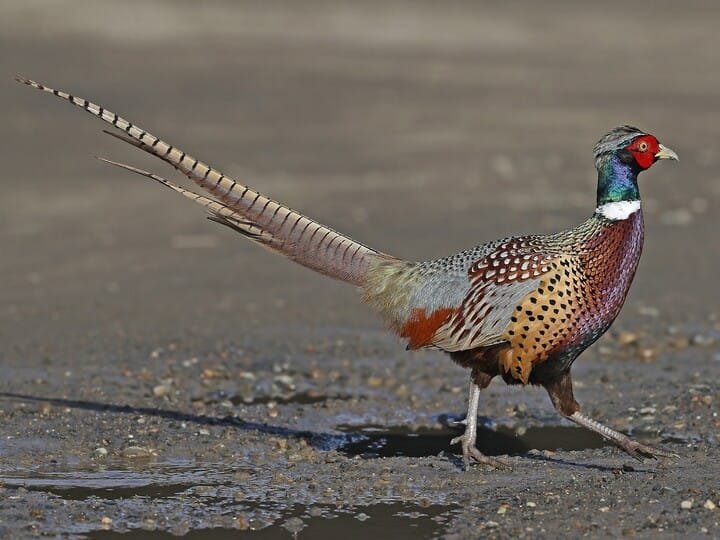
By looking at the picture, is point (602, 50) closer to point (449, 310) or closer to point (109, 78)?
point (109, 78)

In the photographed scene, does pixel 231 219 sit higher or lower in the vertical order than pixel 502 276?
lower

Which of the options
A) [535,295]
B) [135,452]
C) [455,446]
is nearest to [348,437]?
[455,446]

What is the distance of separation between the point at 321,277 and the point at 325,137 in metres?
6.33

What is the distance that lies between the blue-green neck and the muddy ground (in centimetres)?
132

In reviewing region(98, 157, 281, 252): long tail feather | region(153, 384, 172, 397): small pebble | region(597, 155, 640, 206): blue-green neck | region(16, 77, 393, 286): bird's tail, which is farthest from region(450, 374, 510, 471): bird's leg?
region(153, 384, 172, 397): small pebble

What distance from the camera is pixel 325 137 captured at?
57.3 feet

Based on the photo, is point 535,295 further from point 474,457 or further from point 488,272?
point 474,457

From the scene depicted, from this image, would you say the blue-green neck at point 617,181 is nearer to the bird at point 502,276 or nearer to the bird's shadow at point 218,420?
the bird at point 502,276

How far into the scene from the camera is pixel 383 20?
78.6ft

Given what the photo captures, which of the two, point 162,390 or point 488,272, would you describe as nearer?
point 488,272

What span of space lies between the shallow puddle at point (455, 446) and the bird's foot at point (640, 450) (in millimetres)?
576

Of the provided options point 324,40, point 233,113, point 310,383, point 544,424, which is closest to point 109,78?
point 233,113

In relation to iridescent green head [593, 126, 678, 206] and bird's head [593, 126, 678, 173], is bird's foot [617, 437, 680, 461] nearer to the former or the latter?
iridescent green head [593, 126, 678, 206]

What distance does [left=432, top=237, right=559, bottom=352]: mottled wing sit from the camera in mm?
6504
